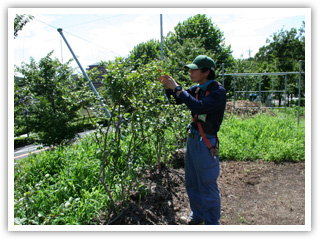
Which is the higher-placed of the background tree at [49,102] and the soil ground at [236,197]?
the background tree at [49,102]

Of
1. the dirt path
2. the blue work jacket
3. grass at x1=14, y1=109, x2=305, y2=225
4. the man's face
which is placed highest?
the man's face

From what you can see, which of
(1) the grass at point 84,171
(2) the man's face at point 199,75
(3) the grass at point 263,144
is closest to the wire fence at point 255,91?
(1) the grass at point 84,171

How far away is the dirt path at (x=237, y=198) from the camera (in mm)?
2643

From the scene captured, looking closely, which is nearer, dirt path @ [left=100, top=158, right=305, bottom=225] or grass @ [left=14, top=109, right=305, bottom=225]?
grass @ [left=14, top=109, right=305, bottom=225]

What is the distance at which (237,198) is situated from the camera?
317 centimetres

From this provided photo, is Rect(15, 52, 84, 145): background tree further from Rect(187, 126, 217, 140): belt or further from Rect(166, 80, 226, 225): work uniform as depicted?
Rect(166, 80, 226, 225): work uniform

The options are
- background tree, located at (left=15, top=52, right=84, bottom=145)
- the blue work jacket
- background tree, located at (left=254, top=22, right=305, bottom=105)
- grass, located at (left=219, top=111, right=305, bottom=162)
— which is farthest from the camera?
background tree, located at (left=254, top=22, right=305, bottom=105)

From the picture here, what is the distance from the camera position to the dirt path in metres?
2.64

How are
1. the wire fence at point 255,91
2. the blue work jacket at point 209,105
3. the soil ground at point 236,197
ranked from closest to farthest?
the blue work jacket at point 209,105
the soil ground at point 236,197
the wire fence at point 255,91

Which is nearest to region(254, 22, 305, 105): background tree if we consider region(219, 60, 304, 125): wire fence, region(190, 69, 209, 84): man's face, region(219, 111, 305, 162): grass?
region(219, 60, 304, 125): wire fence

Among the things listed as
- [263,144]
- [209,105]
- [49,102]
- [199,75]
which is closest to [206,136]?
[209,105]

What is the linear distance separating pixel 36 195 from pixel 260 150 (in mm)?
→ 4241

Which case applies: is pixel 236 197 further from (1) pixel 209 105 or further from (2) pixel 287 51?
(2) pixel 287 51

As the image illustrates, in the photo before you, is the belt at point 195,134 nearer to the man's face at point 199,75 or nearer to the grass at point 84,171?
the man's face at point 199,75
